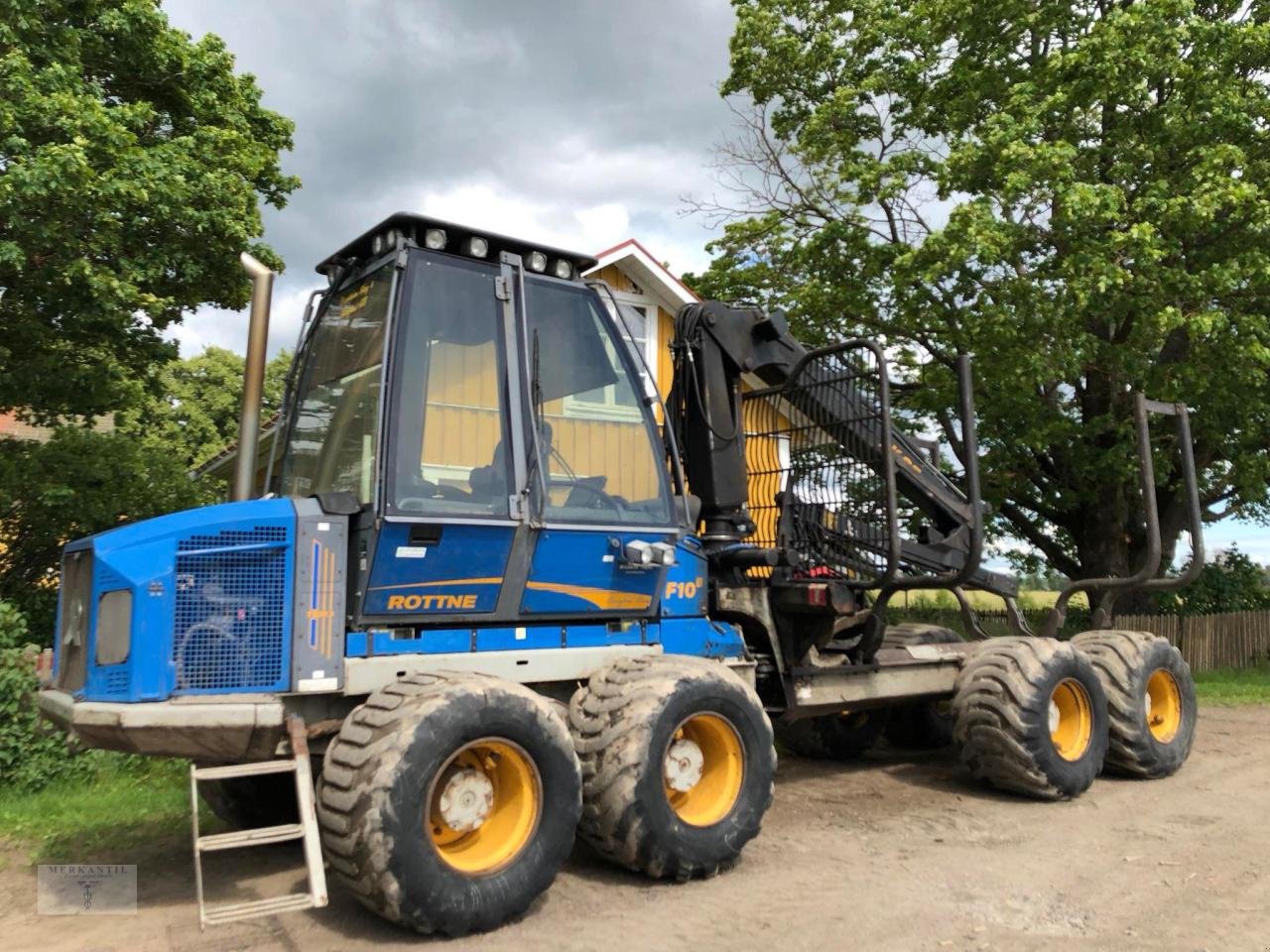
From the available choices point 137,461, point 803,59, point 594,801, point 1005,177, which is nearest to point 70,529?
point 137,461

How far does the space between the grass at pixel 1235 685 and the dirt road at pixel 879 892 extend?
21.7ft

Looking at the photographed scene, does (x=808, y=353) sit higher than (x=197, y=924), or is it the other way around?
(x=808, y=353)

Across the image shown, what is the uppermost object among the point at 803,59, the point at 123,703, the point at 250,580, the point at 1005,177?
the point at 803,59

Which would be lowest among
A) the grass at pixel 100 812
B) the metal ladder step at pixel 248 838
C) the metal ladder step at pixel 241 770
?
the grass at pixel 100 812

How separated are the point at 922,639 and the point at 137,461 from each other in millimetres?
8036

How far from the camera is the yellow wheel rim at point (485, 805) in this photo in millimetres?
4574

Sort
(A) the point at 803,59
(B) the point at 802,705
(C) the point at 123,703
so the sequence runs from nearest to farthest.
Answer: (C) the point at 123,703 → (B) the point at 802,705 → (A) the point at 803,59

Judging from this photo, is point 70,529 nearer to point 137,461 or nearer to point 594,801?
point 137,461

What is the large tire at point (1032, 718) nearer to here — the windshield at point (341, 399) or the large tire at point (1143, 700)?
the large tire at point (1143, 700)

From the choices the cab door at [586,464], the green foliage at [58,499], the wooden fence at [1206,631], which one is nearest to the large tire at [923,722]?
the cab door at [586,464]

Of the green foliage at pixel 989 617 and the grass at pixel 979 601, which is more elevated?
the grass at pixel 979 601

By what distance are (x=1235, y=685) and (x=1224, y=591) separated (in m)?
5.92

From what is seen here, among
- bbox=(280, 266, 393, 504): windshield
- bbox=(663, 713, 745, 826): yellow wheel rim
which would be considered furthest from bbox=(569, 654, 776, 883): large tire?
bbox=(280, 266, 393, 504): windshield

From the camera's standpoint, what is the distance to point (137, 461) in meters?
10.8
